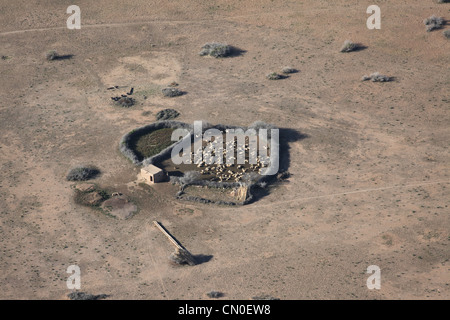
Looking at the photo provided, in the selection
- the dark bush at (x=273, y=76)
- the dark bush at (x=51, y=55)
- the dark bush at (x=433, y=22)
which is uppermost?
the dark bush at (x=433, y=22)

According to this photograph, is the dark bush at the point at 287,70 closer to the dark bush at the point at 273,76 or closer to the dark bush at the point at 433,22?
the dark bush at the point at 273,76

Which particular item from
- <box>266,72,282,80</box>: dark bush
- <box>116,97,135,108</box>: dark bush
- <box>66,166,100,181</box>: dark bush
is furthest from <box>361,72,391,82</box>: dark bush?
<box>66,166,100,181</box>: dark bush

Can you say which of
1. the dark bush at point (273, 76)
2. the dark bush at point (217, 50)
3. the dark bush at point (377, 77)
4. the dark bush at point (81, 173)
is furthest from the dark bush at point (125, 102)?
the dark bush at point (377, 77)

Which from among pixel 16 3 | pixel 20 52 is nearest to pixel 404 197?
pixel 20 52

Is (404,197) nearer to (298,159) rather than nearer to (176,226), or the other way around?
(298,159)
